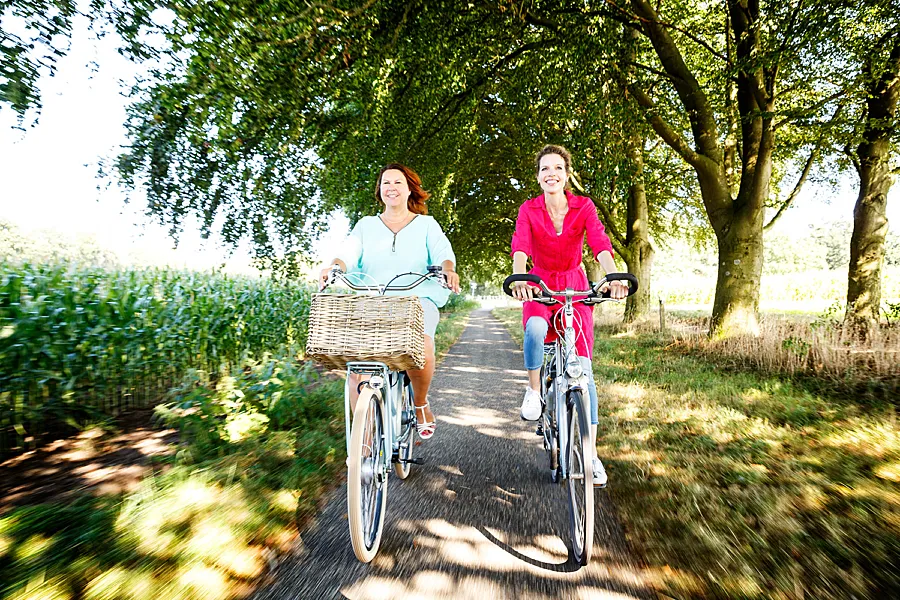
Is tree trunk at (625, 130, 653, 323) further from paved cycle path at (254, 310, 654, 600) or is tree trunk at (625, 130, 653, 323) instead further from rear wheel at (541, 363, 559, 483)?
rear wheel at (541, 363, 559, 483)

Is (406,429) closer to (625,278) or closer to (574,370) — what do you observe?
(574,370)

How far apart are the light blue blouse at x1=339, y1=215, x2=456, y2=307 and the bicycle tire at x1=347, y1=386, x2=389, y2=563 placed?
3.04ft

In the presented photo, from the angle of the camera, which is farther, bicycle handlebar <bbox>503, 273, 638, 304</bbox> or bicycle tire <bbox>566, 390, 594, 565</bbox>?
bicycle handlebar <bbox>503, 273, 638, 304</bbox>

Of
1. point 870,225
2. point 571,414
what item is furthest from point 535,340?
point 870,225

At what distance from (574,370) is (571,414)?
0.91 ft

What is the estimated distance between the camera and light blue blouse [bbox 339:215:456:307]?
3.39 metres

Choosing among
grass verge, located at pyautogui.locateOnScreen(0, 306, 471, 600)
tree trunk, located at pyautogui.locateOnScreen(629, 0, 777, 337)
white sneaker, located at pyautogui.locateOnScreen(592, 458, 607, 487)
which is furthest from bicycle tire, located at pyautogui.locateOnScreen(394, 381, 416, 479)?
tree trunk, located at pyautogui.locateOnScreen(629, 0, 777, 337)

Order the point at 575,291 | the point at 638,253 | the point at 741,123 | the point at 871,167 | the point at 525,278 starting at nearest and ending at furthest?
the point at 525,278, the point at 575,291, the point at 741,123, the point at 871,167, the point at 638,253

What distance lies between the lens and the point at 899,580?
2.10 m

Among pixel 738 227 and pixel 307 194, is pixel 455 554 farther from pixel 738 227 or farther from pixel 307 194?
pixel 738 227

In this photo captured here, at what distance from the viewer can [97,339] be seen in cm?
504

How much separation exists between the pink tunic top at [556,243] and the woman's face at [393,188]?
88cm

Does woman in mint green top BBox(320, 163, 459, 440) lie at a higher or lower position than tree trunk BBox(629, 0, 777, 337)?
lower

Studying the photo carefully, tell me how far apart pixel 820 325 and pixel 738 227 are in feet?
6.98
